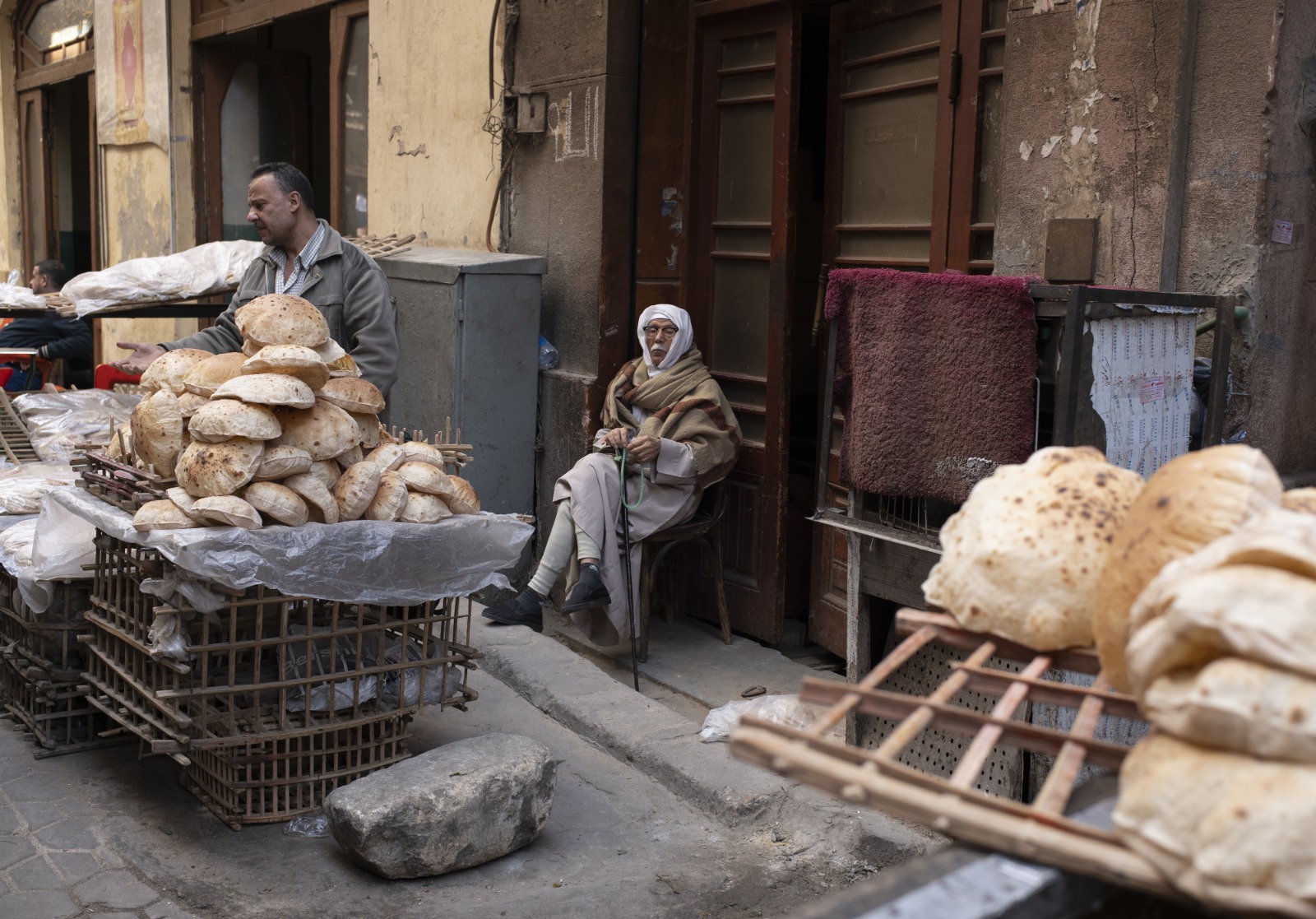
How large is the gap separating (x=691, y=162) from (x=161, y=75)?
6248 millimetres

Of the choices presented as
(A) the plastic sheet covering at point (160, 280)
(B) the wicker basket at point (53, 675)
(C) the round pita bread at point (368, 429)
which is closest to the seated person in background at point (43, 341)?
(A) the plastic sheet covering at point (160, 280)

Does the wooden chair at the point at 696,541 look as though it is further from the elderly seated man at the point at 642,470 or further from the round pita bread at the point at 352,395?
the round pita bread at the point at 352,395

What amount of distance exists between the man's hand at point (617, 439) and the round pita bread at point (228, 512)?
6.78ft

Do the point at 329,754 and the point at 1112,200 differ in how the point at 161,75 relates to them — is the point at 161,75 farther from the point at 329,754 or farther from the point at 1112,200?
the point at 1112,200

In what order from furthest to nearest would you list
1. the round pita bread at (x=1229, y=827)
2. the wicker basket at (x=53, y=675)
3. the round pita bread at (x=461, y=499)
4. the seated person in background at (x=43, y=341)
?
the seated person in background at (x=43, y=341)
the wicker basket at (x=53, y=675)
the round pita bread at (x=461, y=499)
the round pita bread at (x=1229, y=827)

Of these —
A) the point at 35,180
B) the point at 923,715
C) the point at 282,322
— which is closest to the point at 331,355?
the point at 282,322

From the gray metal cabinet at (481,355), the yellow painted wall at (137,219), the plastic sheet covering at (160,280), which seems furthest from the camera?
the yellow painted wall at (137,219)

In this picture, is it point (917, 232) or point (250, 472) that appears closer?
point (250, 472)

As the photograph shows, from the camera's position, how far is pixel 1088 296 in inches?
122

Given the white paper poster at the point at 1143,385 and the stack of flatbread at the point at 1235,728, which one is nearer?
the stack of flatbread at the point at 1235,728

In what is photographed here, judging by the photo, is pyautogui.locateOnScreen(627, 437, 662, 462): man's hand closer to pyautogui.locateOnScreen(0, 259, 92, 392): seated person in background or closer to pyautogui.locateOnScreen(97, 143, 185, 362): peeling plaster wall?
pyautogui.locateOnScreen(0, 259, 92, 392): seated person in background

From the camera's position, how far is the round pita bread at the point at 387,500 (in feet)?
12.1

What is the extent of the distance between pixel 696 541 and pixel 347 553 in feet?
8.17

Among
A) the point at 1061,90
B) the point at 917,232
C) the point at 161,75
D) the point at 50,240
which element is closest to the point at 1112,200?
the point at 1061,90
